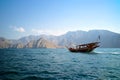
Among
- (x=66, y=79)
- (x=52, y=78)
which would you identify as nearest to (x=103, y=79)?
(x=66, y=79)

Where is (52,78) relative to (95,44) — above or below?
below

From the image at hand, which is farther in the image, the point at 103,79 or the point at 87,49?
the point at 87,49

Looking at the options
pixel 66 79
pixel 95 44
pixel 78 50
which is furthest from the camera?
pixel 78 50

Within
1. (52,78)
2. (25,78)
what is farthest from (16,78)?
(52,78)

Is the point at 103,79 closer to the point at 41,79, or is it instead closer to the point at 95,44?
the point at 41,79

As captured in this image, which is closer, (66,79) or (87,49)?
(66,79)

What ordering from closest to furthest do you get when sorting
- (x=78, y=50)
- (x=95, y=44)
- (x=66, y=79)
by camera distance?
(x=66, y=79)
(x=95, y=44)
(x=78, y=50)

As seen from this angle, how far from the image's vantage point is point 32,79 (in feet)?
68.2

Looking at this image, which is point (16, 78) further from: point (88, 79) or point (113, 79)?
point (113, 79)

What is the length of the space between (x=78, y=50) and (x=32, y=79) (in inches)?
2723

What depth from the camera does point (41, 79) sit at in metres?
20.8

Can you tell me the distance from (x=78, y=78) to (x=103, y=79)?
325cm

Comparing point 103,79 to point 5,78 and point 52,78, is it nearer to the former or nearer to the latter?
point 52,78

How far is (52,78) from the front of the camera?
2136 centimetres
